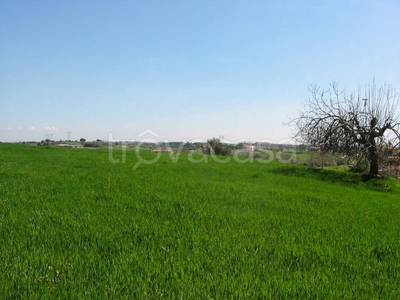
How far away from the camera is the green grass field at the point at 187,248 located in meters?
3.05

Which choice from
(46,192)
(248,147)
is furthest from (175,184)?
→ (248,147)

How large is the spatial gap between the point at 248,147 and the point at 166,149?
34.9 feet

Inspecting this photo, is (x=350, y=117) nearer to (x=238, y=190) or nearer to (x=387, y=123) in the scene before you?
(x=387, y=123)

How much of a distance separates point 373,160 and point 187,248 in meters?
16.4

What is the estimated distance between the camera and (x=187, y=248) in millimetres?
4133

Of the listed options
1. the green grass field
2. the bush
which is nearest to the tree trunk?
the bush

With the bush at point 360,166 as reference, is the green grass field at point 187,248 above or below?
below

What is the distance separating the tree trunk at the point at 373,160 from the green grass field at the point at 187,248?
997 centimetres

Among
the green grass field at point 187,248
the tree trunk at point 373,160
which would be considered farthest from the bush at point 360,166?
the green grass field at point 187,248

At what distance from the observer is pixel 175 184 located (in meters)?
9.80

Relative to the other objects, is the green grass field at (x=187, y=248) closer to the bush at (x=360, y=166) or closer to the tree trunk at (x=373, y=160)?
the tree trunk at (x=373, y=160)

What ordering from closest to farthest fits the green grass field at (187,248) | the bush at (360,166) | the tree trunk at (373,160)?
the green grass field at (187,248) < the tree trunk at (373,160) < the bush at (360,166)

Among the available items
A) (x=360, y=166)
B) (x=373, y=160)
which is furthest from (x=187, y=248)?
(x=360, y=166)

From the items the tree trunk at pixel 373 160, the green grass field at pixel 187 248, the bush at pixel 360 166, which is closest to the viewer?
the green grass field at pixel 187 248
